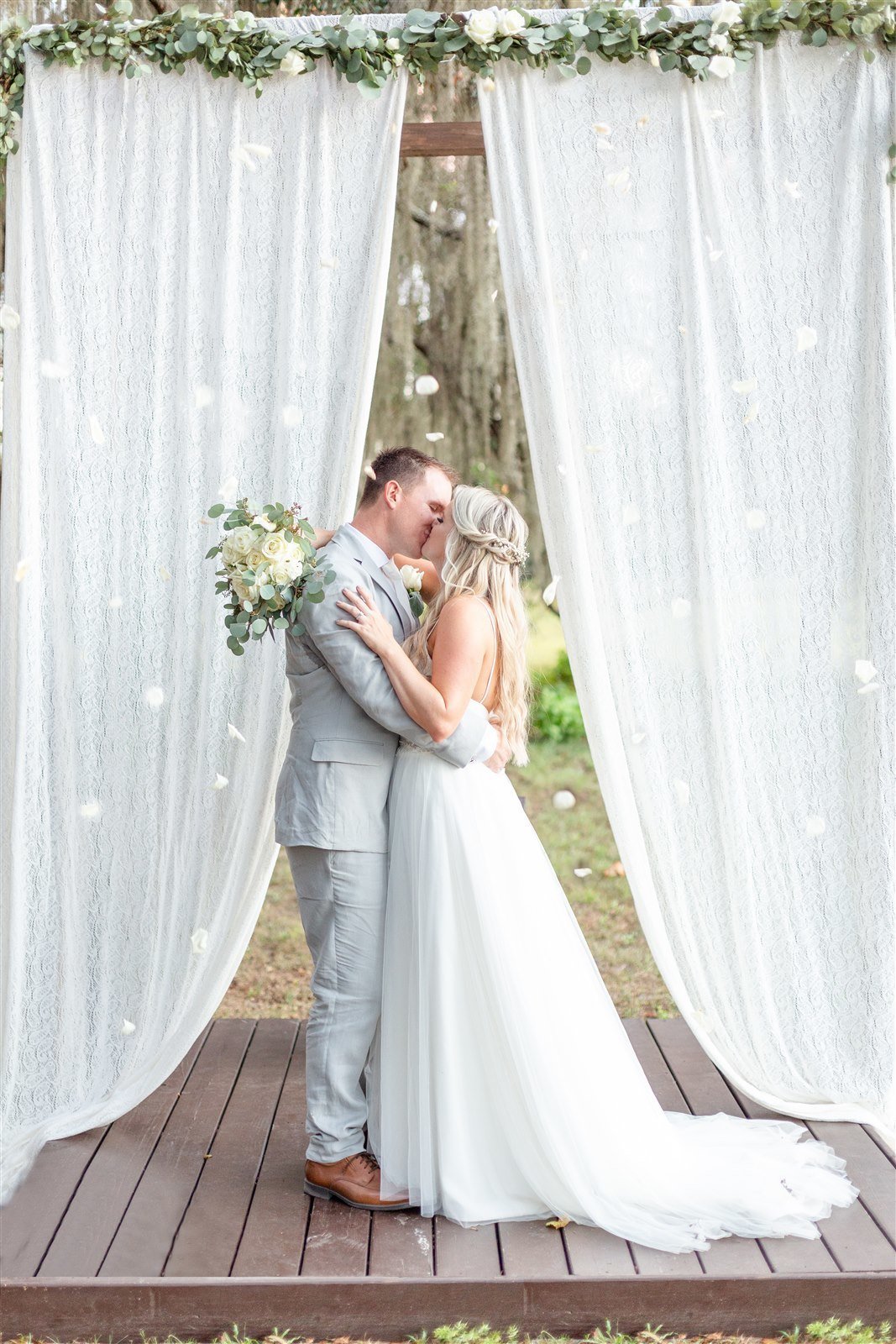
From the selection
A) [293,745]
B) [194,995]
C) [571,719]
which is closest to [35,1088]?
[194,995]

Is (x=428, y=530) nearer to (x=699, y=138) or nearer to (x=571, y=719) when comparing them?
(x=699, y=138)

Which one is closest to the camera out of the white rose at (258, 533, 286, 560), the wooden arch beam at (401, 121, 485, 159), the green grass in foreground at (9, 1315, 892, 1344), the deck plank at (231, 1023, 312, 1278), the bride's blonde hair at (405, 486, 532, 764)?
the green grass in foreground at (9, 1315, 892, 1344)

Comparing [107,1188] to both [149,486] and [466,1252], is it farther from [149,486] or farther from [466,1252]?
[149,486]

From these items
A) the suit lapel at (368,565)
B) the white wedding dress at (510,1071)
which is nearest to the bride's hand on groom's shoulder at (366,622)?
the suit lapel at (368,565)

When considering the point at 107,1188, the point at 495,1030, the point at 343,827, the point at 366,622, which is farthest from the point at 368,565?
the point at 107,1188

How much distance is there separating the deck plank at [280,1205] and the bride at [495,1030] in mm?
203

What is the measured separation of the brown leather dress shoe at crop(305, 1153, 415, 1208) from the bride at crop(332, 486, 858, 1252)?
0.03 metres

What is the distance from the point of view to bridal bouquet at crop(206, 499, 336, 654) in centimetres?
262

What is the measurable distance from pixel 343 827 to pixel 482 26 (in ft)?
5.79

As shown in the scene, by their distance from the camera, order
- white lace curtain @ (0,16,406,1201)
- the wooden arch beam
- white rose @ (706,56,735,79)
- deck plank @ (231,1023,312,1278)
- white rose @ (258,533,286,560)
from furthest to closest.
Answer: the wooden arch beam
white lace curtain @ (0,16,406,1201)
white rose @ (706,56,735,79)
white rose @ (258,533,286,560)
deck plank @ (231,1023,312,1278)

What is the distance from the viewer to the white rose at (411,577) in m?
3.14

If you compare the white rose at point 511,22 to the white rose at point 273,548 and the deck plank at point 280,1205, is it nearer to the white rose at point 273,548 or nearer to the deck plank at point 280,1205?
the white rose at point 273,548

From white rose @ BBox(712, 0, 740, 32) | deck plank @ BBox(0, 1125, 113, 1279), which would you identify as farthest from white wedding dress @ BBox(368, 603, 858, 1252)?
white rose @ BBox(712, 0, 740, 32)

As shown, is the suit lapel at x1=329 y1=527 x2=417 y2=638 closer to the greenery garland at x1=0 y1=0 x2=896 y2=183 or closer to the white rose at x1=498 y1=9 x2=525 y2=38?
the greenery garland at x1=0 y1=0 x2=896 y2=183
